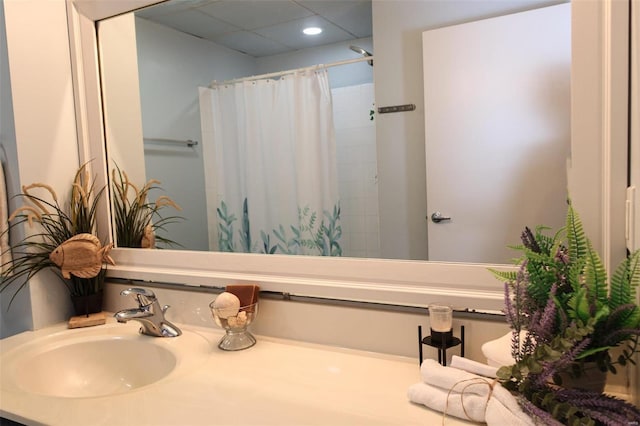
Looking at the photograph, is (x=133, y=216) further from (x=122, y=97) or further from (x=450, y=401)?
(x=450, y=401)

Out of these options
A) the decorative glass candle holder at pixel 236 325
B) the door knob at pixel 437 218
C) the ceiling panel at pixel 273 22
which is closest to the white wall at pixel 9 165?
the decorative glass candle holder at pixel 236 325

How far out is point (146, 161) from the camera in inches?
73.9

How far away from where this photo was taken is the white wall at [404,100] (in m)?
1.55

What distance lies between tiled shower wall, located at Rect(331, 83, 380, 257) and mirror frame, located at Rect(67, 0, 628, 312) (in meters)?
0.60

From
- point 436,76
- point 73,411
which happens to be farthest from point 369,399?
Result: point 436,76

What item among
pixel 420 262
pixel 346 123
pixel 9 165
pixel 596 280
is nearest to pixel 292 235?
pixel 346 123

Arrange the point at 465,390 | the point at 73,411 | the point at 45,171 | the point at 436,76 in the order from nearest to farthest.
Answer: the point at 465,390 → the point at 73,411 → the point at 45,171 → the point at 436,76

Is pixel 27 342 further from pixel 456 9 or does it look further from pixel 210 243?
pixel 456 9

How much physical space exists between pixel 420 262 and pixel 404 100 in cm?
89

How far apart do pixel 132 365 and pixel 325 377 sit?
25.5 inches

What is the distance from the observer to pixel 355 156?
82.4 inches

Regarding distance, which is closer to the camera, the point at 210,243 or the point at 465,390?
the point at 465,390

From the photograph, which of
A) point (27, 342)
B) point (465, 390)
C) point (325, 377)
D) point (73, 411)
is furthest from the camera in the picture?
point (27, 342)

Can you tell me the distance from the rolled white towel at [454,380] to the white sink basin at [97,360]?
0.61m
